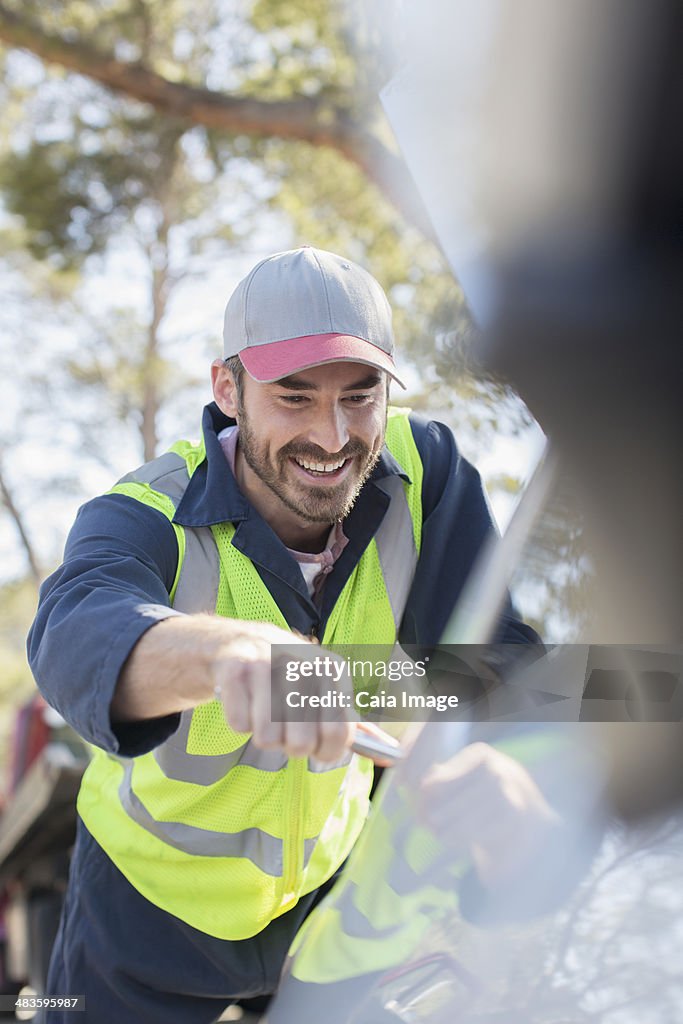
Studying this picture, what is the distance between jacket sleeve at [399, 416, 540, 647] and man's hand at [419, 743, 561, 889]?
0.64 metres

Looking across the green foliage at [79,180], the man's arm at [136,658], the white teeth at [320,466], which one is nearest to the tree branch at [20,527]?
the green foliage at [79,180]

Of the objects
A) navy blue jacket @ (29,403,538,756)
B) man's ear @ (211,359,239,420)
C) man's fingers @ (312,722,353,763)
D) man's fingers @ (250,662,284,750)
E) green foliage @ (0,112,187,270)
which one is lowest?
man's fingers @ (312,722,353,763)

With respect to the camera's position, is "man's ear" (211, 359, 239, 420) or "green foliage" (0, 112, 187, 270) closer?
"man's ear" (211, 359, 239, 420)

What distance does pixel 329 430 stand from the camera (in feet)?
6.22

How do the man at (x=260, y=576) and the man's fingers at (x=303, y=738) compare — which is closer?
the man's fingers at (x=303, y=738)

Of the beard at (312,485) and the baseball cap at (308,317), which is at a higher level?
the baseball cap at (308,317)

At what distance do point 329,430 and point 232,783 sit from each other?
645 millimetres

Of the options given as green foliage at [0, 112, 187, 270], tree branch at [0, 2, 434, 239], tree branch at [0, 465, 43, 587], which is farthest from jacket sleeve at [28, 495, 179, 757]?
tree branch at [0, 465, 43, 587]

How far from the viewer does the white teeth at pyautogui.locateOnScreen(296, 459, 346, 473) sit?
76.9 inches

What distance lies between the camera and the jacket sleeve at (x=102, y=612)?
4.33 ft

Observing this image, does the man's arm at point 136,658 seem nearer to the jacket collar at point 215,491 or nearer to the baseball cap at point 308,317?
the jacket collar at point 215,491

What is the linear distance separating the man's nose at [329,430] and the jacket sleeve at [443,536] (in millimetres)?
191

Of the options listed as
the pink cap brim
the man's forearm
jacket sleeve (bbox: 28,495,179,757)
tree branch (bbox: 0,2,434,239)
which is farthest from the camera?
tree branch (bbox: 0,2,434,239)

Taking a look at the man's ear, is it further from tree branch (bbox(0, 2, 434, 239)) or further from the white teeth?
tree branch (bbox(0, 2, 434, 239))
